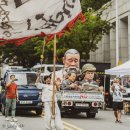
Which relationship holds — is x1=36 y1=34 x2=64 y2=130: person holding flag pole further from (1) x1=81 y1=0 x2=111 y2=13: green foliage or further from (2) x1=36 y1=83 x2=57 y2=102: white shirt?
(1) x1=81 y1=0 x2=111 y2=13: green foliage

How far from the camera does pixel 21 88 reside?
860 inches

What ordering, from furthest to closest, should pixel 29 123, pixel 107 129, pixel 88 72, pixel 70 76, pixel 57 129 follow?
pixel 88 72 → pixel 70 76 → pixel 29 123 → pixel 107 129 → pixel 57 129

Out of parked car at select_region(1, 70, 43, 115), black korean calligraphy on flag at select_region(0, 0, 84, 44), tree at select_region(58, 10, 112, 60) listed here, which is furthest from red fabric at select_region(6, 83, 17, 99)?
tree at select_region(58, 10, 112, 60)

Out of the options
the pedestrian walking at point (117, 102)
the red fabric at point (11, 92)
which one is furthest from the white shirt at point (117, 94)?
the red fabric at point (11, 92)

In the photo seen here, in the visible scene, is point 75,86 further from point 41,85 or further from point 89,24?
point 89,24

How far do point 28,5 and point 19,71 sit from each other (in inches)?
557

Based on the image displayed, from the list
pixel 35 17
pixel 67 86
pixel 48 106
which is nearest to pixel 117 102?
pixel 67 86

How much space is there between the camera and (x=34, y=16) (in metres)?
9.20

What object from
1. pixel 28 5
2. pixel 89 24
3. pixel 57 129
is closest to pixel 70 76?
pixel 57 129

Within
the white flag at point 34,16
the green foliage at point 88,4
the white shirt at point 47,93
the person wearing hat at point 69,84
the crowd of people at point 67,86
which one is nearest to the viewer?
the white flag at point 34,16

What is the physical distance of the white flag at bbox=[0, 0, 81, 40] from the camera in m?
8.96

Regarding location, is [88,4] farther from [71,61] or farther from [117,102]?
[117,102]

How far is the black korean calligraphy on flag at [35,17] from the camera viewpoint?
897 centimetres

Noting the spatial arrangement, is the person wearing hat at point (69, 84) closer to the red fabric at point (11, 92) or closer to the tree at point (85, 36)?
the red fabric at point (11, 92)
